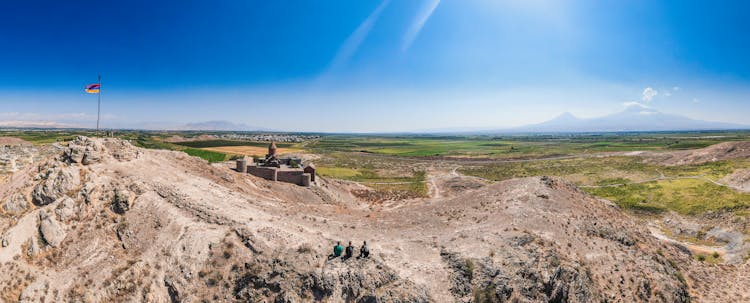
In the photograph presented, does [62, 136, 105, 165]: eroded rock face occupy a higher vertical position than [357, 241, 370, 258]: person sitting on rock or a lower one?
higher

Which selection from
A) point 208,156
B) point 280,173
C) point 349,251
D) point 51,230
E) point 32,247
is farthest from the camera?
point 208,156

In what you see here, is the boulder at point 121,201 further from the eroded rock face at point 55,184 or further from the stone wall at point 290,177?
the stone wall at point 290,177

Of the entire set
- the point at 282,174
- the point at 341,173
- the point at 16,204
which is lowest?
the point at 341,173

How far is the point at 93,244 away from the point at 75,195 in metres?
5.25

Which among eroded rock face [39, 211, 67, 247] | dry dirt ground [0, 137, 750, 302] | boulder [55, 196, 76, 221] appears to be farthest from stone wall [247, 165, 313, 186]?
eroded rock face [39, 211, 67, 247]

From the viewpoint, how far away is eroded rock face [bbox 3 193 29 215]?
22.9 m

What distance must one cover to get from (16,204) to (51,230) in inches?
Result: 183

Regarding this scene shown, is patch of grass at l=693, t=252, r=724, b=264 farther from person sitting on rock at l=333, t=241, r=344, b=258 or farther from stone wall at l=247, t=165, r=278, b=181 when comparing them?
stone wall at l=247, t=165, r=278, b=181

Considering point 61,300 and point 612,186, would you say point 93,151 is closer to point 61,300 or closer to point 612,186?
point 61,300

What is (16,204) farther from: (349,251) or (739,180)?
(739,180)

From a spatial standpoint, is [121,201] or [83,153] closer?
[121,201]

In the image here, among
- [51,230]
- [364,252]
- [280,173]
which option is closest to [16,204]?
[51,230]

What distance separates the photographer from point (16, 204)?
918 inches

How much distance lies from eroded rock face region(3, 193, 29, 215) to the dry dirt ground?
79mm
